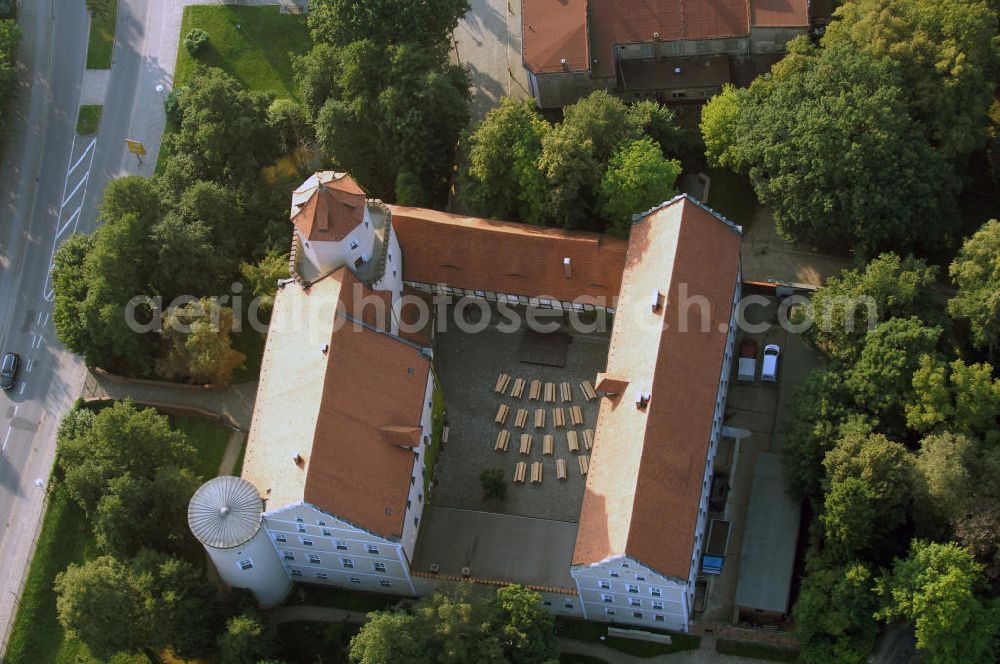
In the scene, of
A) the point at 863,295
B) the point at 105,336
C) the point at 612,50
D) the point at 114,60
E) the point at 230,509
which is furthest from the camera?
the point at 114,60

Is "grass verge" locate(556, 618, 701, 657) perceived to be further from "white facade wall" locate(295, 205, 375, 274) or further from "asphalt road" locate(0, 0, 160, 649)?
"asphalt road" locate(0, 0, 160, 649)

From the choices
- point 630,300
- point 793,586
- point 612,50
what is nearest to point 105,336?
point 630,300

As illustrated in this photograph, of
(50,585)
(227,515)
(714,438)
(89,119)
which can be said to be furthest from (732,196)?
(50,585)

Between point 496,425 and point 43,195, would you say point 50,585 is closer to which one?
point 496,425

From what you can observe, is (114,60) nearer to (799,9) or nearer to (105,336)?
(105,336)

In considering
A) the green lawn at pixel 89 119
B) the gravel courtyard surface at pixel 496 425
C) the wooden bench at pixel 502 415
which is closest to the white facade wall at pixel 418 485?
the gravel courtyard surface at pixel 496 425

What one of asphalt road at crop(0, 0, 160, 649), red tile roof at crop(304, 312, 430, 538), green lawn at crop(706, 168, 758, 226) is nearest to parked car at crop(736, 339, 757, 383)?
green lawn at crop(706, 168, 758, 226)
